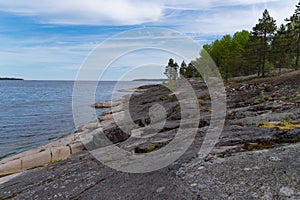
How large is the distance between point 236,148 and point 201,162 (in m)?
1.75

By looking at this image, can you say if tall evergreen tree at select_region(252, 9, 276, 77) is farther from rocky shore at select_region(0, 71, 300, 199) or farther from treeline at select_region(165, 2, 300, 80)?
rocky shore at select_region(0, 71, 300, 199)

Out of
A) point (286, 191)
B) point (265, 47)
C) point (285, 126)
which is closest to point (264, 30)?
point (265, 47)

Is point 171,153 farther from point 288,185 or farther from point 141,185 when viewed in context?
point 288,185

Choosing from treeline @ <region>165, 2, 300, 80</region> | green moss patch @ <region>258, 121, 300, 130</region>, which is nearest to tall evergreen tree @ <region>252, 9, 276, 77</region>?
treeline @ <region>165, 2, 300, 80</region>

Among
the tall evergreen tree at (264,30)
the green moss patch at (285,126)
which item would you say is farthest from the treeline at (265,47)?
the green moss patch at (285,126)

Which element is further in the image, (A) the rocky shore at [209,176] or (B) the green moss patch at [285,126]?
(B) the green moss patch at [285,126]

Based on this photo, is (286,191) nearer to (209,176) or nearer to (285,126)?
(209,176)

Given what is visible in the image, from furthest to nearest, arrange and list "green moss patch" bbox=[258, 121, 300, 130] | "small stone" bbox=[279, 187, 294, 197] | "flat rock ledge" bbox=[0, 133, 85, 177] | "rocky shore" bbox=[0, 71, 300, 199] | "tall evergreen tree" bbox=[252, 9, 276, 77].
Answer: "tall evergreen tree" bbox=[252, 9, 276, 77], "flat rock ledge" bbox=[0, 133, 85, 177], "green moss patch" bbox=[258, 121, 300, 130], "rocky shore" bbox=[0, 71, 300, 199], "small stone" bbox=[279, 187, 294, 197]

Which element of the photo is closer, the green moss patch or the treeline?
the green moss patch

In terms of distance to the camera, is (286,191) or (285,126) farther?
(285,126)

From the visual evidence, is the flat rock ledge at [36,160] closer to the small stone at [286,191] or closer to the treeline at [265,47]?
the small stone at [286,191]

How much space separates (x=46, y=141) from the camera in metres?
29.0

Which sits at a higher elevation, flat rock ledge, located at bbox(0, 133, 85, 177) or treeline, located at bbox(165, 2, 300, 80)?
treeline, located at bbox(165, 2, 300, 80)

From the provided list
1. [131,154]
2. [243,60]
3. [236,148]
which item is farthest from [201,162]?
[243,60]
